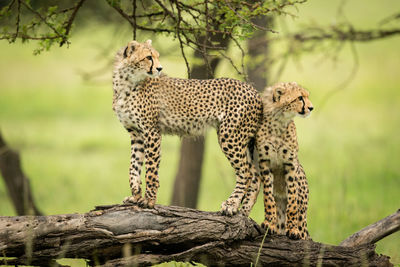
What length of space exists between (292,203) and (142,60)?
183 cm

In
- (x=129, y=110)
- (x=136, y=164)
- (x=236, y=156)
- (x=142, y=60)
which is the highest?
(x=142, y=60)

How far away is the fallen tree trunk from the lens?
498cm

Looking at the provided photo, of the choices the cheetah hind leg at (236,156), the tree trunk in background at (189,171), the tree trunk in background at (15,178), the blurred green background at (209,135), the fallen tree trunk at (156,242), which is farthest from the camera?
the blurred green background at (209,135)

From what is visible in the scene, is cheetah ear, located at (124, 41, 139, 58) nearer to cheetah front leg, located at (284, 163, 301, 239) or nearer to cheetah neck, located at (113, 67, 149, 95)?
cheetah neck, located at (113, 67, 149, 95)

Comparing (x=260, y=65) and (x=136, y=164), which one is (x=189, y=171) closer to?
(x=260, y=65)

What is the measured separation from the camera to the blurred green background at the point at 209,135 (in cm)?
1076

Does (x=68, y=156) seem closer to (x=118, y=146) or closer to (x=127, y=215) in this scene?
(x=118, y=146)

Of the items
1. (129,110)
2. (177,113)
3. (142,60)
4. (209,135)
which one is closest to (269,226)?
(177,113)

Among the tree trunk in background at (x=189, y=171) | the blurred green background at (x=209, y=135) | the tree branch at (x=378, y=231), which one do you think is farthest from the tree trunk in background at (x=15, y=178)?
the tree branch at (x=378, y=231)

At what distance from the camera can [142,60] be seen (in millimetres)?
5406

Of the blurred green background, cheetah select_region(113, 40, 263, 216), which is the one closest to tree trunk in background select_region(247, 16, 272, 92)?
the blurred green background

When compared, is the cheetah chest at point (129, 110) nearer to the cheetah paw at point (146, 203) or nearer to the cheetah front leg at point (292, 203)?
the cheetah paw at point (146, 203)

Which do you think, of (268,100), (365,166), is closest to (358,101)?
(365,166)

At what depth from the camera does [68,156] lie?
15.5 metres
